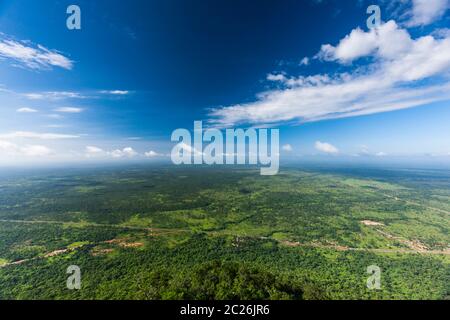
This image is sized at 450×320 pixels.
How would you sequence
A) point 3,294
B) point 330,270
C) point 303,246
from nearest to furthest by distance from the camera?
1. point 3,294
2. point 330,270
3. point 303,246

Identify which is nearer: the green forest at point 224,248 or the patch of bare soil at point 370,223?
the green forest at point 224,248

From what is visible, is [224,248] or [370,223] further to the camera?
[370,223]

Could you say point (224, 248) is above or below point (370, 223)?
below

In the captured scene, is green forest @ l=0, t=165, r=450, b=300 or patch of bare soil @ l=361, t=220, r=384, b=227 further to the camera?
patch of bare soil @ l=361, t=220, r=384, b=227
